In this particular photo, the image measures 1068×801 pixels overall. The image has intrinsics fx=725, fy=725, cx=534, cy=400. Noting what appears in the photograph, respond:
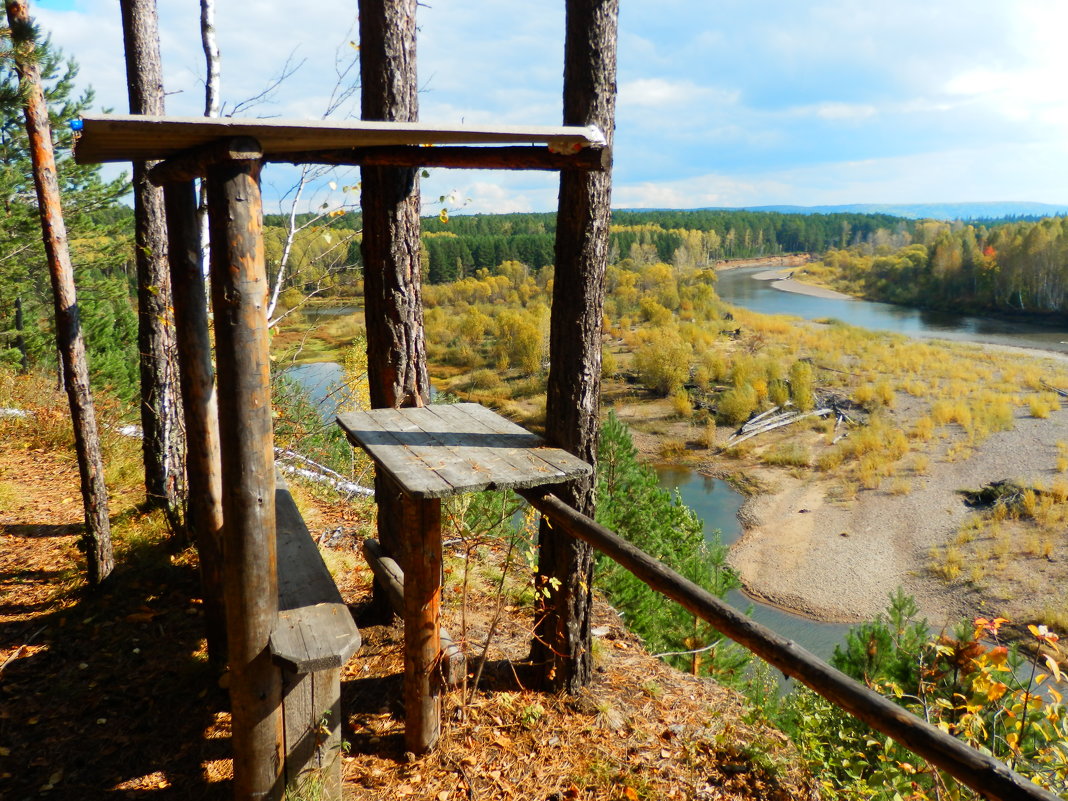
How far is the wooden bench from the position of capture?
8.50ft

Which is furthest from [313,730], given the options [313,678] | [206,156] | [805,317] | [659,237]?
[659,237]

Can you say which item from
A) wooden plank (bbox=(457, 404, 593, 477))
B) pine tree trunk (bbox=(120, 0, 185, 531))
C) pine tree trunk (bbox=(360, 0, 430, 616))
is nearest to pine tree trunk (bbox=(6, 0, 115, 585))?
pine tree trunk (bbox=(120, 0, 185, 531))

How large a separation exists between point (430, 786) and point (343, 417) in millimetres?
1687

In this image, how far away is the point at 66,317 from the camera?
14.4 ft

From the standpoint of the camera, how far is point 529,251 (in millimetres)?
69438

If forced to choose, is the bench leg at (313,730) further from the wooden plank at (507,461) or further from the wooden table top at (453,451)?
the wooden plank at (507,461)

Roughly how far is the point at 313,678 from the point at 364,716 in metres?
0.88

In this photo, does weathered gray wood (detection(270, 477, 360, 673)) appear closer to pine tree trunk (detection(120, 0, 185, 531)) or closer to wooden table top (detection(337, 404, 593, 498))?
wooden table top (detection(337, 404, 593, 498))

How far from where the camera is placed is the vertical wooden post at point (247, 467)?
234cm

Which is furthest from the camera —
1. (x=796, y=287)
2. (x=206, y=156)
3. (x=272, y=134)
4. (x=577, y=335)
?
(x=796, y=287)

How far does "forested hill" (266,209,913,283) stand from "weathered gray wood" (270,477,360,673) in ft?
86.2

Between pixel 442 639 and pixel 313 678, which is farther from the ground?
pixel 313 678

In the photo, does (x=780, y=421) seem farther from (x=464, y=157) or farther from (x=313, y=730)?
(x=313, y=730)

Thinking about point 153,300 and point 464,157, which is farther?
point 153,300
